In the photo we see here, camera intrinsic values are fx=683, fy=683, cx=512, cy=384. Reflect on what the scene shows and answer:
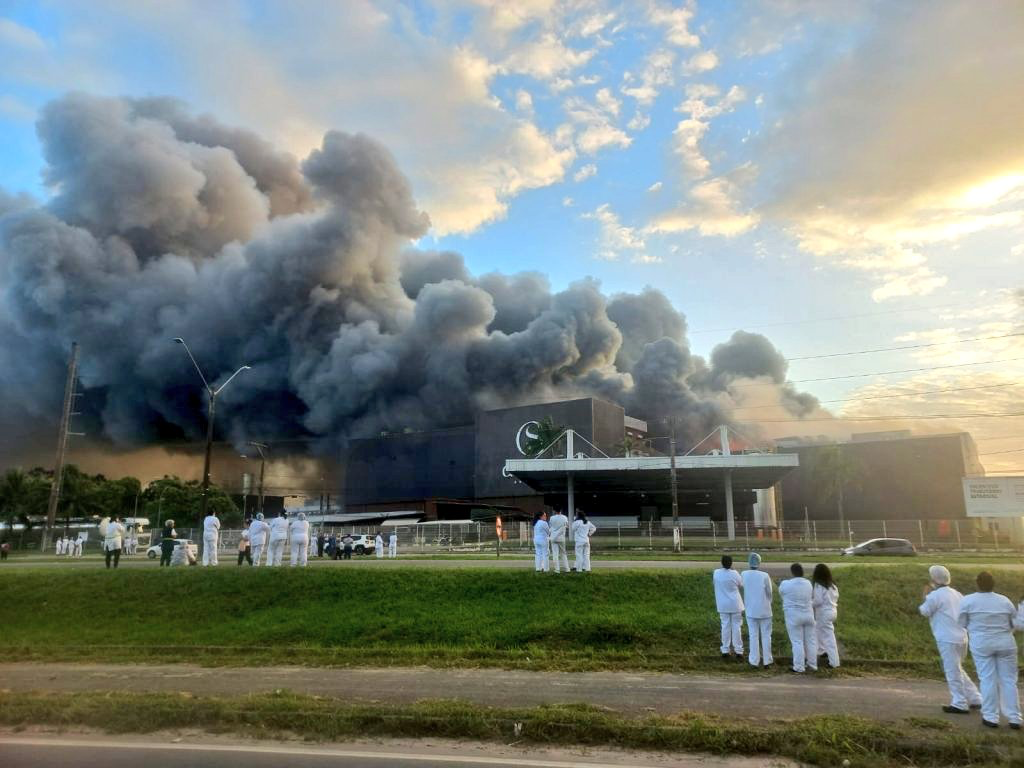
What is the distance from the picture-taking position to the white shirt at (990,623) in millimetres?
7137

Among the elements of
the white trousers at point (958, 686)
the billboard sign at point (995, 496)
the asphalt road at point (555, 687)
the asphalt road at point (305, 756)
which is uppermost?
the billboard sign at point (995, 496)

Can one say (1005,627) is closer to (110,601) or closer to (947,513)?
(110,601)

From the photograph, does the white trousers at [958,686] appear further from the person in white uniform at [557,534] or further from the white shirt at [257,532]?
the white shirt at [257,532]

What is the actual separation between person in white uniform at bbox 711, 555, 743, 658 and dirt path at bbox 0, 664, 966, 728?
111cm

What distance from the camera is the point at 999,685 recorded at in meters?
7.00

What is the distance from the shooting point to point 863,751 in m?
6.10

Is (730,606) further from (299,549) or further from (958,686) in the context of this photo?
(299,549)

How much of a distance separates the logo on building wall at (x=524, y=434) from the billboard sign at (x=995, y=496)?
41395 millimetres

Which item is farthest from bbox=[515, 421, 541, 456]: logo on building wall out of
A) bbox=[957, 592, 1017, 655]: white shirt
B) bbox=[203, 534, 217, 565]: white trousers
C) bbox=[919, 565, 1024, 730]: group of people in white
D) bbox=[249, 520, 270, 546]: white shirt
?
bbox=[957, 592, 1017, 655]: white shirt

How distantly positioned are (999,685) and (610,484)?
5451cm

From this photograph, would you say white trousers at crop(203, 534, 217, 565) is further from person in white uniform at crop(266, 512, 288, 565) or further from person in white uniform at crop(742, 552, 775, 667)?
person in white uniform at crop(742, 552, 775, 667)

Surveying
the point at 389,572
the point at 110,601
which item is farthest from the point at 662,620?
the point at 110,601

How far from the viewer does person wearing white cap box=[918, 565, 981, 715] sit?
24.8ft

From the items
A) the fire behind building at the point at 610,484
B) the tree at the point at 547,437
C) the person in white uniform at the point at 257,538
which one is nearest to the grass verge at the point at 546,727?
the person in white uniform at the point at 257,538
